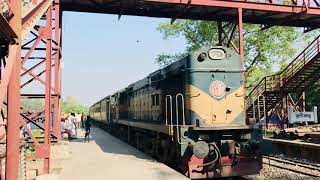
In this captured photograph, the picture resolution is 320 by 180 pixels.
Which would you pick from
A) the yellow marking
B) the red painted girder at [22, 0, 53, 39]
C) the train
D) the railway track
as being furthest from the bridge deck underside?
the red painted girder at [22, 0, 53, 39]

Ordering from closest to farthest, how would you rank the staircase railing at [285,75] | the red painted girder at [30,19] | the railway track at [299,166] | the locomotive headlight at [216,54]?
the red painted girder at [30,19]
the locomotive headlight at [216,54]
the railway track at [299,166]
the staircase railing at [285,75]

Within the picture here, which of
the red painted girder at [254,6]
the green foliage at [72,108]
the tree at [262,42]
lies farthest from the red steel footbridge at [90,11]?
the green foliage at [72,108]

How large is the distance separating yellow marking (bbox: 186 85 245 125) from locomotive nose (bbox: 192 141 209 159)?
0.94 meters

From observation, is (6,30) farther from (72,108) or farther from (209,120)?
(72,108)

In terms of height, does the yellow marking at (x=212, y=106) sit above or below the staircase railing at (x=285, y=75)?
below

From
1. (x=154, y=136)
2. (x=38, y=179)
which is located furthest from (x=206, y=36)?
(x=38, y=179)

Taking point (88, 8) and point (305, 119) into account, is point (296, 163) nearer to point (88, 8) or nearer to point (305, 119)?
point (305, 119)

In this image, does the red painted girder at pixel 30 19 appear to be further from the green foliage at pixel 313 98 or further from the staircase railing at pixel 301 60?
the green foliage at pixel 313 98

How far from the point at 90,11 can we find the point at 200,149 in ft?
38.4

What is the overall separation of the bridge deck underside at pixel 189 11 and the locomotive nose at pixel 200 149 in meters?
10.1

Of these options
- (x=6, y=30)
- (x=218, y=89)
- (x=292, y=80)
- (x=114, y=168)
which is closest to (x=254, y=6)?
(x=292, y=80)

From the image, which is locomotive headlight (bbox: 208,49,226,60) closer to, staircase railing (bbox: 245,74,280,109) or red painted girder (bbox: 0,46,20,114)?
red painted girder (bbox: 0,46,20,114)

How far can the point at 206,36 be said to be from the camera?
3888cm

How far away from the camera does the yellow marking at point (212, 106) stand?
11.0 metres
